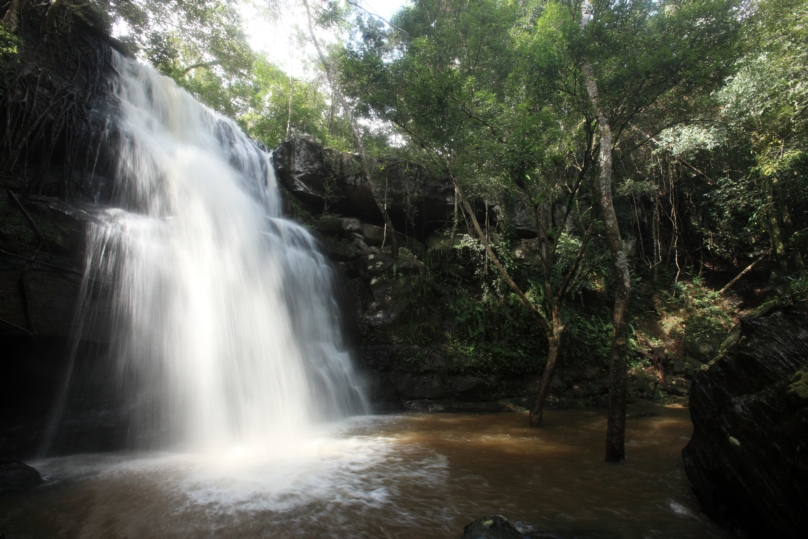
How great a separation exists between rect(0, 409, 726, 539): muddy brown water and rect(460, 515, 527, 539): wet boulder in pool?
0.64 meters

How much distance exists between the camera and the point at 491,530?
3.16 meters

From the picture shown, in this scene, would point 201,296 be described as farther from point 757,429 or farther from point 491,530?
point 757,429

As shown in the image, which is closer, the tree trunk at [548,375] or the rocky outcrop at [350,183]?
the tree trunk at [548,375]

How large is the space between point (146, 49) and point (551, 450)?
17850 millimetres

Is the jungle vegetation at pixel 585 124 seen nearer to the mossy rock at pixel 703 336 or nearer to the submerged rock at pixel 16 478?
the mossy rock at pixel 703 336

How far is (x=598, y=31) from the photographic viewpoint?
6891 mm

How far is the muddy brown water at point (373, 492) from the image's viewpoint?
12.7 ft

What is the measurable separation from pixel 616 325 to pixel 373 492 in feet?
14.8

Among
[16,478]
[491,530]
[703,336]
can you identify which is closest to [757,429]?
[491,530]

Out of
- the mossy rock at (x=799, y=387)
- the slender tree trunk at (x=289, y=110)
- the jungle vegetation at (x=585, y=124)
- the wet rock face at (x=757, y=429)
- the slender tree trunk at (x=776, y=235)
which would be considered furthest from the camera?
the slender tree trunk at (x=289, y=110)

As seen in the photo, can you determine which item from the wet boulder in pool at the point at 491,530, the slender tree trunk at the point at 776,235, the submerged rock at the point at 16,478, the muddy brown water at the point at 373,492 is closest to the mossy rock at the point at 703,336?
the slender tree trunk at the point at 776,235

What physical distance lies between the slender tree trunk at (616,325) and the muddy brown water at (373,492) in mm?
447

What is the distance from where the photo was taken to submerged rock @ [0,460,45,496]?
4.73 m

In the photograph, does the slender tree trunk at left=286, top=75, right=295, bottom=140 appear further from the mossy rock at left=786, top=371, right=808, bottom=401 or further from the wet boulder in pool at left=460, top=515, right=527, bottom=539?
the mossy rock at left=786, top=371, right=808, bottom=401
